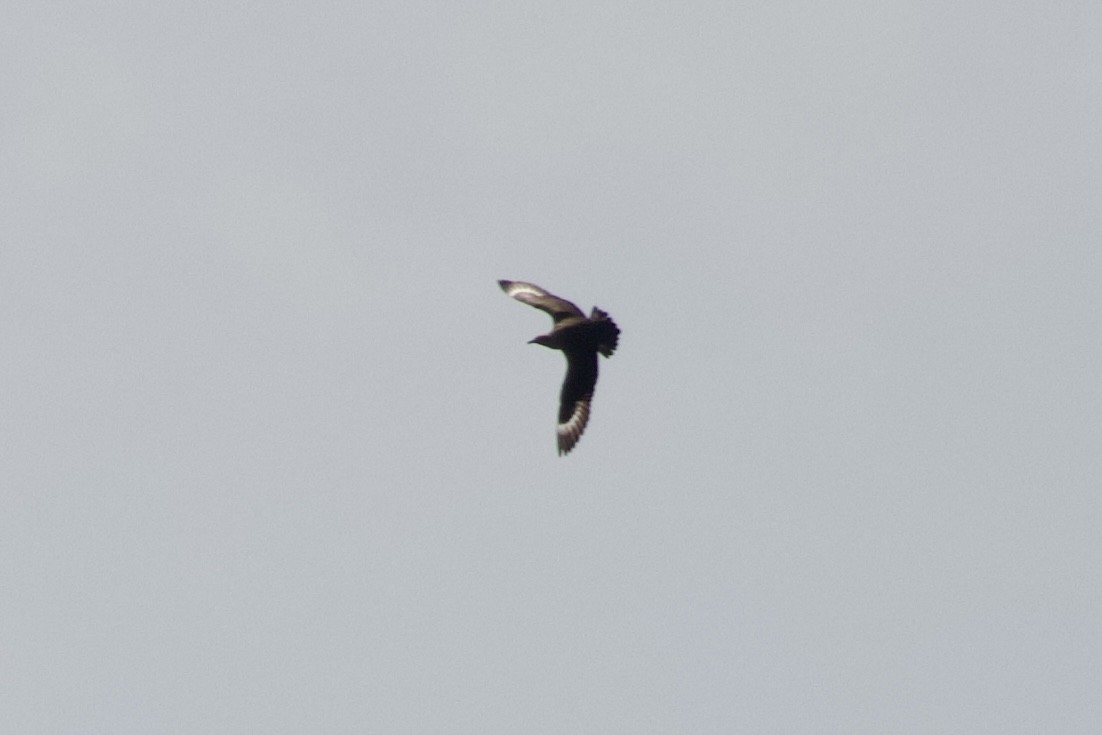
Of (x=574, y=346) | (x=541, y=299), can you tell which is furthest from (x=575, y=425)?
(x=541, y=299)

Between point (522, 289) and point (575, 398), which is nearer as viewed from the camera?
point (575, 398)

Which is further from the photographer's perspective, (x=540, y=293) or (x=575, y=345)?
(x=540, y=293)

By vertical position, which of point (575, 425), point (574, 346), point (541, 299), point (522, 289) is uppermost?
point (522, 289)

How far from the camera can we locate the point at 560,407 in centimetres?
2933

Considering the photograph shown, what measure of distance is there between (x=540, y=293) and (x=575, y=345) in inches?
90.2

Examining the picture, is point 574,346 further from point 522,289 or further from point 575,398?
point 522,289

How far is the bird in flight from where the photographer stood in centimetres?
2783

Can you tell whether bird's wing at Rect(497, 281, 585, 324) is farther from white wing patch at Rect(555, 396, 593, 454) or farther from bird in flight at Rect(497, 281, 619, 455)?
white wing patch at Rect(555, 396, 593, 454)

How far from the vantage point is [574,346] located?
28.3 m

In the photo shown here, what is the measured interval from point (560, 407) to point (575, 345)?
144 cm

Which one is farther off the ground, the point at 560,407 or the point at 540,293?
the point at 540,293

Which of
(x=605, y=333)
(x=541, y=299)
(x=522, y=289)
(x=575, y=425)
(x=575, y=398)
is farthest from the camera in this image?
(x=522, y=289)

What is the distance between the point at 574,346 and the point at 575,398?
1.16 m

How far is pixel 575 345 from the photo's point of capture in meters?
28.2
